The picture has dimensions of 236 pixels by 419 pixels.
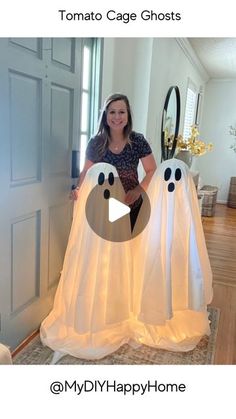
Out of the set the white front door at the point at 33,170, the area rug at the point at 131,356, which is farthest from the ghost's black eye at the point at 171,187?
the area rug at the point at 131,356

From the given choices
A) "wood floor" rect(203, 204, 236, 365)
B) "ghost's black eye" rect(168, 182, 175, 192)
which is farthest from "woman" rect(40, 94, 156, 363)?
"wood floor" rect(203, 204, 236, 365)

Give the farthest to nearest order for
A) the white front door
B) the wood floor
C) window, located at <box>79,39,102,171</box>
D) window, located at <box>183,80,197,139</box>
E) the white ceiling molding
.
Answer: window, located at <box>183,80,197,139</box>, the white ceiling molding, window, located at <box>79,39,102,171</box>, the wood floor, the white front door

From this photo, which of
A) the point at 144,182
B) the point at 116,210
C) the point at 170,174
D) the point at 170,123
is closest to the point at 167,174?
the point at 170,174

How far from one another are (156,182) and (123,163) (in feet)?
0.49

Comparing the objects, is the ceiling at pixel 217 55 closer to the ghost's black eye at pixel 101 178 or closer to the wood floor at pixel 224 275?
the ghost's black eye at pixel 101 178

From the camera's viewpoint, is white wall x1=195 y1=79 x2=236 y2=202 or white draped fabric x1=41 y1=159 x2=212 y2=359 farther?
white wall x1=195 y1=79 x2=236 y2=202

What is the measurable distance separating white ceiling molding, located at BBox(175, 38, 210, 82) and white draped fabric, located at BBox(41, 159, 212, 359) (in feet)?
3.59

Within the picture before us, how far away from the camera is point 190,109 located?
3148mm

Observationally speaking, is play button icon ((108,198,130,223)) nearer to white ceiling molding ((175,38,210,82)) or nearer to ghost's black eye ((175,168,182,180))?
ghost's black eye ((175,168,182,180))

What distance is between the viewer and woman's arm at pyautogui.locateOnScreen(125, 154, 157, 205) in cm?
119

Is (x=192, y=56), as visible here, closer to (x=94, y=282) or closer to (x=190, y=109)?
(x=190, y=109)

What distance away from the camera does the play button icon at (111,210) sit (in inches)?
42.8

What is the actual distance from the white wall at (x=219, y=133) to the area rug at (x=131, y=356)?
3.17m
